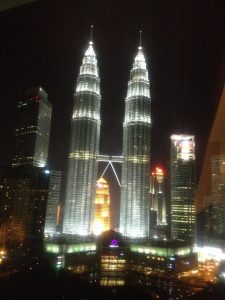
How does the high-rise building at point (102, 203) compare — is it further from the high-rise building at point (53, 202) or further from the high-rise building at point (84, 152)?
the high-rise building at point (84, 152)

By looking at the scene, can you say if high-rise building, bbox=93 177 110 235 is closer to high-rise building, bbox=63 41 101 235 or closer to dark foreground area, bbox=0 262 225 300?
high-rise building, bbox=63 41 101 235

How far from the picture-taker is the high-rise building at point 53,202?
17703 millimetres

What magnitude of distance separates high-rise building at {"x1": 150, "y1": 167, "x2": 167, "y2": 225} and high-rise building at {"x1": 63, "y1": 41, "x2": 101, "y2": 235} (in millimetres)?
6664

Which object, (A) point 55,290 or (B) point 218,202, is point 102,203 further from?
(A) point 55,290

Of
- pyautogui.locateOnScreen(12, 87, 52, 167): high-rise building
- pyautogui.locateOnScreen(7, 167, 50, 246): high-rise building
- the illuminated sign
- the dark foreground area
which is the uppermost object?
pyautogui.locateOnScreen(12, 87, 52, 167): high-rise building

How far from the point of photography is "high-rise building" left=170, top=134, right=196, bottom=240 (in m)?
17.3

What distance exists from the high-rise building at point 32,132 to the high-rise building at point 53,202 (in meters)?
0.99

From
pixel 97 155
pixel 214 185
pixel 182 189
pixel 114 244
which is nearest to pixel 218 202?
pixel 214 185

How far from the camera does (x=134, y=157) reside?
1661 cm

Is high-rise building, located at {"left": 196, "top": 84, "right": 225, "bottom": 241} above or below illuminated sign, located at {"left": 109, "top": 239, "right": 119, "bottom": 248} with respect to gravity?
above

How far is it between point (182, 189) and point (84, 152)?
19.5ft

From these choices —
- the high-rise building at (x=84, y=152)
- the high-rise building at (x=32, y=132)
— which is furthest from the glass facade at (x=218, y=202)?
the high-rise building at (x=32, y=132)

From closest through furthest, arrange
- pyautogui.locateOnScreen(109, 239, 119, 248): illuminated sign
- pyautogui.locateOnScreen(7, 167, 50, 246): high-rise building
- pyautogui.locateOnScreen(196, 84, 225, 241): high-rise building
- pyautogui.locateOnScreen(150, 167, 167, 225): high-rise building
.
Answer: pyautogui.locateOnScreen(196, 84, 225, 241): high-rise building, pyautogui.locateOnScreen(7, 167, 50, 246): high-rise building, pyautogui.locateOnScreen(109, 239, 119, 248): illuminated sign, pyautogui.locateOnScreen(150, 167, 167, 225): high-rise building

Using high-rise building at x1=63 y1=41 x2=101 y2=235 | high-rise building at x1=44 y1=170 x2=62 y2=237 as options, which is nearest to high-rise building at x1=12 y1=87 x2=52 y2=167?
high-rise building at x1=44 y1=170 x2=62 y2=237
